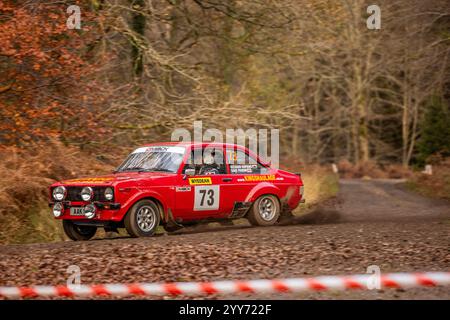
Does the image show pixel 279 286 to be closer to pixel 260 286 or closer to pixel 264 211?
pixel 260 286

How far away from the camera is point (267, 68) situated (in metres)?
32.2

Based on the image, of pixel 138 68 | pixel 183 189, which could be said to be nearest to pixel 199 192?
pixel 183 189

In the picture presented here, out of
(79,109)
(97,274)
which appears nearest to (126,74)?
(79,109)

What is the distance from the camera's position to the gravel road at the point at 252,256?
9227 millimetres

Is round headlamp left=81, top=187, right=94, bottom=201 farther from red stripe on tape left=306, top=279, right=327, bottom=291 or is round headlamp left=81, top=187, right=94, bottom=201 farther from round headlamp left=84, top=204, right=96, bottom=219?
red stripe on tape left=306, top=279, right=327, bottom=291

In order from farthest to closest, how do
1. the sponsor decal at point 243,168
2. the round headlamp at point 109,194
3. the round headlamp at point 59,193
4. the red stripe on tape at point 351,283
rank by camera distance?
the sponsor decal at point 243,168 → the round headlamp at point 59,193 → the round headlamp at point 109,194 → the red stripe on tape at point 351,283

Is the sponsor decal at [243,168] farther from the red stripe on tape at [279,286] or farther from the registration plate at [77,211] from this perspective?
the red stripe on tape at [279,286]

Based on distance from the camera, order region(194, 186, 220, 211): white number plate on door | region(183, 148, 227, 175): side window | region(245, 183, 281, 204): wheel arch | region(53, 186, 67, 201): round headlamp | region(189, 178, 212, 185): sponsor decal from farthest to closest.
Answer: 1. region(245, 183, 281, 204): wheel arch
2. region(183, 148, 227, 175): side window
3. region(194, 186, 220, 211): white number plate on door
4. region(189, 178, 212, 185): sponsor decal
5. region(53, 186, 67, 201): round headlamp

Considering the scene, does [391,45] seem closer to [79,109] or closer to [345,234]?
[79,109]

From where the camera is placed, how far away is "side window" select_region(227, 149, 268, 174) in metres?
14.2

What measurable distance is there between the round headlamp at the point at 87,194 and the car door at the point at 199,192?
1565 millimetres

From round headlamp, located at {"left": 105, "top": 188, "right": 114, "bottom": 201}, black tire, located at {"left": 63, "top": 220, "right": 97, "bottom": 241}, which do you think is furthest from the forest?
round headlamp, located at {"left": 105, "top": 188, "right": 114, "bottom": 201}

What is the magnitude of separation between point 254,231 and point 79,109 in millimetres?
6523

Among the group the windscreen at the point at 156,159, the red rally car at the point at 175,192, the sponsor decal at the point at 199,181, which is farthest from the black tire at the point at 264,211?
the windscreen at the point at 156,159
